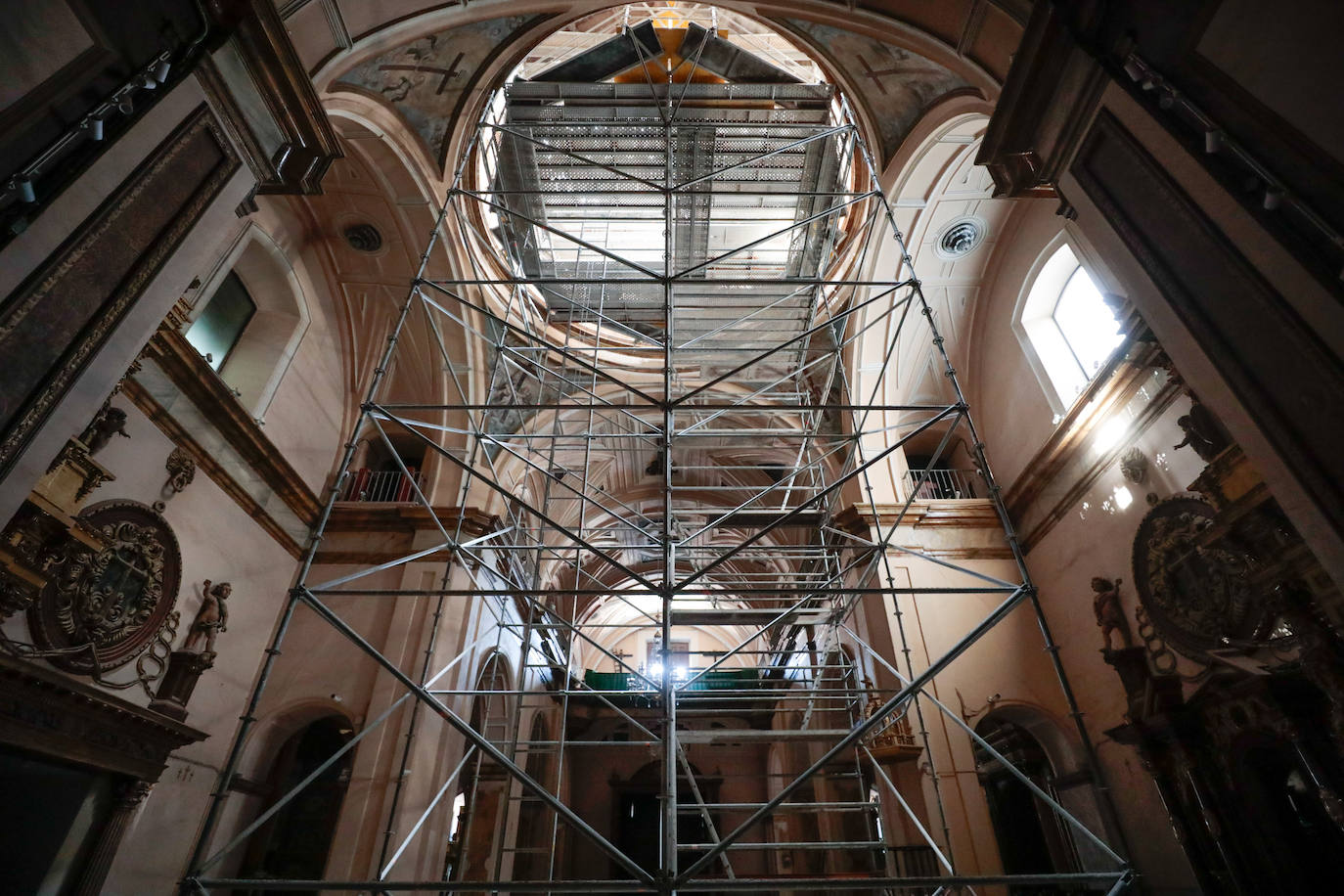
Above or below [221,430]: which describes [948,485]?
above

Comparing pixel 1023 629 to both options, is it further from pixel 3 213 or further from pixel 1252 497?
pixel 3 213

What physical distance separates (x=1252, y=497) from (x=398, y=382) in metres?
10.2

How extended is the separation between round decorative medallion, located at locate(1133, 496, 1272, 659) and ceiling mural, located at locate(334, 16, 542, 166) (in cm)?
824

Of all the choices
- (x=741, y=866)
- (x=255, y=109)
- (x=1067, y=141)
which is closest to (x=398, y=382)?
(x=255, y=109)

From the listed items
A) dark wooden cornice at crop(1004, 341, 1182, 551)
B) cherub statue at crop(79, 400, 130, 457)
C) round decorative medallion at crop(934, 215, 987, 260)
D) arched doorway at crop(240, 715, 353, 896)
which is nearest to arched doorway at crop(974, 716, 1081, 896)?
dark wooden cornice at crop(1004, 341, 1182, 551)

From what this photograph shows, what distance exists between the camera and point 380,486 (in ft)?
33.5

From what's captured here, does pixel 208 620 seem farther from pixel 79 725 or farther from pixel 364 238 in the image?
pixel 364 238

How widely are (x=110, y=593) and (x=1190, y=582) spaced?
9302 millimetres

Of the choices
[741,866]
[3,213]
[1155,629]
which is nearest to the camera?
[3,213]

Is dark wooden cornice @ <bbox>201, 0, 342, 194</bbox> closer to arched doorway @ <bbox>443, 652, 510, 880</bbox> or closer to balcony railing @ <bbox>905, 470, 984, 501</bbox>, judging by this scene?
arched doorway @ <bbox>443, 652, 510, 880</bbox>

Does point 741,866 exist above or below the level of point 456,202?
below

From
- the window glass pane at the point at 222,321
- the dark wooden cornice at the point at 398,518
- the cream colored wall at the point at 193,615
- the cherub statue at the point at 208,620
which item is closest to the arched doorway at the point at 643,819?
the dark wooden cornice at the point at 398,518

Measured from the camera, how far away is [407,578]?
880 centimetres

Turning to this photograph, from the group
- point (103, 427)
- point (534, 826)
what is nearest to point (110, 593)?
point (103, 427)
